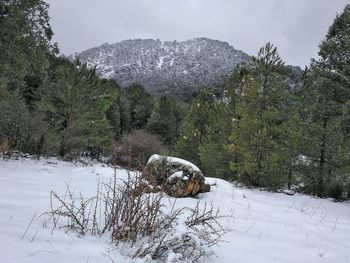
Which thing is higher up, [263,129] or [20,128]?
[263,129]

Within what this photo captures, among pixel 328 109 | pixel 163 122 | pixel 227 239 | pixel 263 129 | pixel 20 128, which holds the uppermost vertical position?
pixel 163 122

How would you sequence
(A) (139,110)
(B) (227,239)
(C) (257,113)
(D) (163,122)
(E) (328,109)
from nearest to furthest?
(B) (227,239) → (E) (328,109) → (C) (257,113) → (D) (163,122) → (A) (139,110)

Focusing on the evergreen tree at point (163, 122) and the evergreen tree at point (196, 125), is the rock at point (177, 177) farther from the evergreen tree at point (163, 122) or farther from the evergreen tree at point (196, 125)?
the evergreen tree at point (163, 122)

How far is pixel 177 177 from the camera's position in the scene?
851 cm

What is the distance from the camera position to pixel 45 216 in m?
4.11

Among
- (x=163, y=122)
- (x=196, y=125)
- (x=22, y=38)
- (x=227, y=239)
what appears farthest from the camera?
(x=163, y=122)

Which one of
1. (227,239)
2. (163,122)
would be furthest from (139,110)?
(227,239)

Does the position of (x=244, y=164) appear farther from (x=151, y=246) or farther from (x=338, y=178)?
(x=151, y=246)

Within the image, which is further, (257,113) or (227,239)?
(257,113)

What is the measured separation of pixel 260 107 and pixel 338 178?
15.7 ft

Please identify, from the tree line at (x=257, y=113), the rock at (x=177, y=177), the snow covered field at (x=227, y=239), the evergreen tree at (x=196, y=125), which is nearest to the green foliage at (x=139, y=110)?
the evergreen tree at (x=196, y=125)

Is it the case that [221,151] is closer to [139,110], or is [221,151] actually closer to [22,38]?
[22,38]

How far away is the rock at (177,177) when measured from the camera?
8.34m

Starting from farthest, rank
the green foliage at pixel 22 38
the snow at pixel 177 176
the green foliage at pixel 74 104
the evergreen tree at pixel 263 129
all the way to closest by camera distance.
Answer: the green foliage at pixel 74 104
the evergreen tree at pixel 263 129
the green foliage at pixel 22 38
the snow at pixel 177 176
